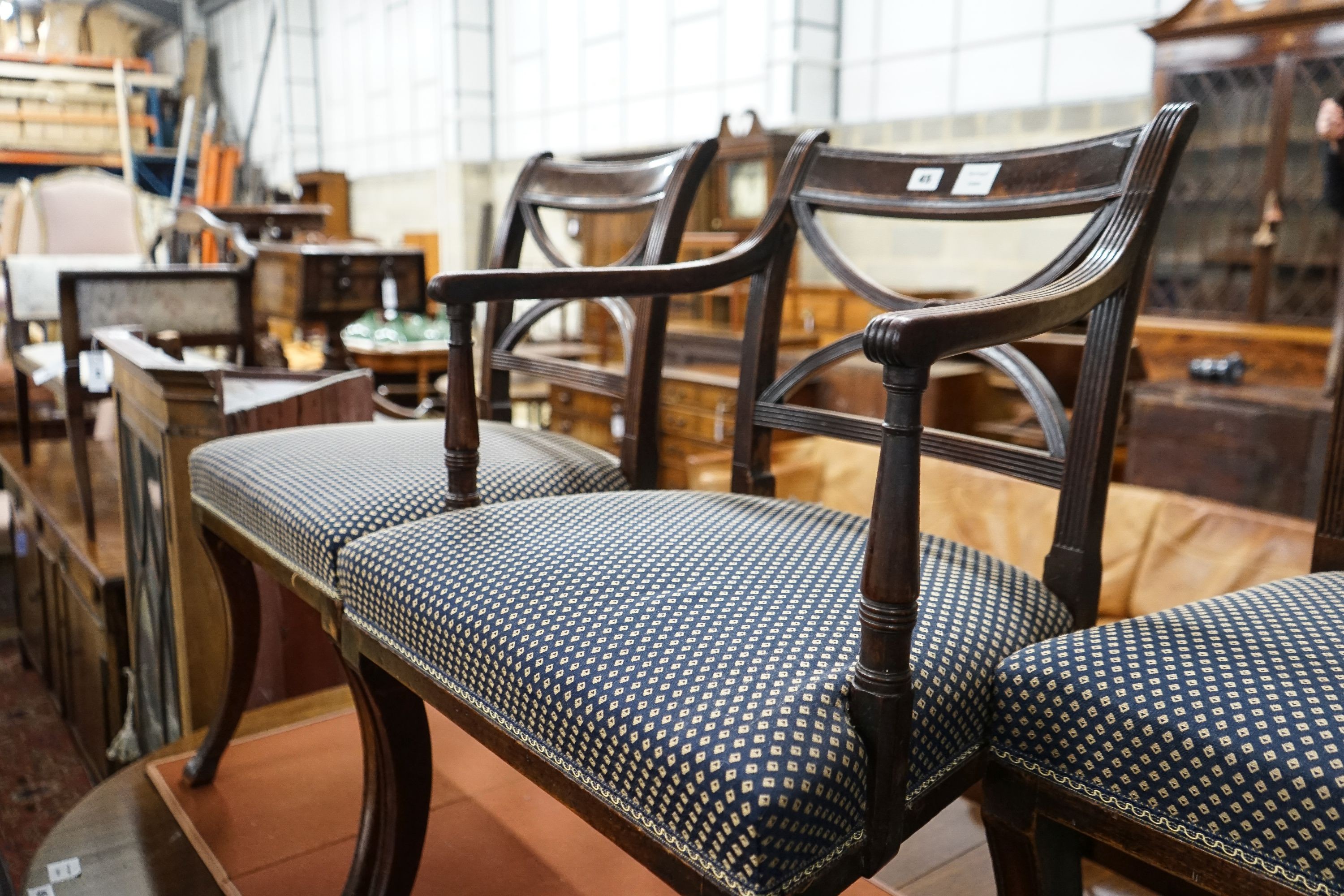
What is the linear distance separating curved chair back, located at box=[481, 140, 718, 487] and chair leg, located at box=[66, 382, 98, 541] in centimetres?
149

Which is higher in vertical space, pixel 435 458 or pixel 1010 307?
pixel 1010 307

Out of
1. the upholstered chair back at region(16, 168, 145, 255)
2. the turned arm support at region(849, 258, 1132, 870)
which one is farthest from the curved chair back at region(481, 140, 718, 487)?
the upholstered chair back at region(16, 168, 145, 255)

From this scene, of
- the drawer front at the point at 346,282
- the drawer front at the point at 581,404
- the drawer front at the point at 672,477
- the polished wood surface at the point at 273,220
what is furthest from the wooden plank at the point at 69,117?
the drawer front at the point at 672,477

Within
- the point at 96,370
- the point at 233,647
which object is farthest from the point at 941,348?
the point at 96,370

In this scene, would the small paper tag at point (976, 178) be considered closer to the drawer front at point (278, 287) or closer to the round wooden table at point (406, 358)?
the drawer front at point (278, 287)

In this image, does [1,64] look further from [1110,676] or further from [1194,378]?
[1110,676]

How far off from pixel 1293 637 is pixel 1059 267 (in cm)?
41

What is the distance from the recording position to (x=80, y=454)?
2555 mm

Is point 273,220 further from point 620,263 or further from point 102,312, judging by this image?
point 620,263

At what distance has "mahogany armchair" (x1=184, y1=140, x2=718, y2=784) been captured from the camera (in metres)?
1.07

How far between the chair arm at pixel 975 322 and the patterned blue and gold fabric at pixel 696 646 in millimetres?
200

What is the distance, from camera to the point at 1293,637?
713mm

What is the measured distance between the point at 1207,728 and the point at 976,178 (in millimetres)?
638

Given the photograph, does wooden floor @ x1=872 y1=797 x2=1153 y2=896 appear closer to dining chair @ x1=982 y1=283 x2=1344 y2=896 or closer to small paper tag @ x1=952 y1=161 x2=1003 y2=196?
dining chair @ x1=982 y1=283 x2=1344 y2=896
